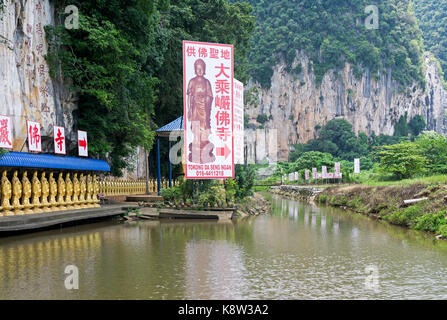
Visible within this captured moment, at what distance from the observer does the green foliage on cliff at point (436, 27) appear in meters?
88.9

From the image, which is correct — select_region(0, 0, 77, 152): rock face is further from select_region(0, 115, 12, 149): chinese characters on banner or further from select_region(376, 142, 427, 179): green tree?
select_region(376, 142, 427, 179): green tree

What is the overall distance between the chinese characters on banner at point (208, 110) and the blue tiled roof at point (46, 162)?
2.98 meters

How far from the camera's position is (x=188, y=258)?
779 centimetres

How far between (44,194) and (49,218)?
1.03 meters

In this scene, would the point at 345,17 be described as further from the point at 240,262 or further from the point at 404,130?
the point at 240,262

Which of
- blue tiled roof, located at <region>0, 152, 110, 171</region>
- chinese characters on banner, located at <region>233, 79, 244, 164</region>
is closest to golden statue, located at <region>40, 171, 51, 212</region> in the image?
blue tiled roof, located at <region>0, 152, 110, 171</region>

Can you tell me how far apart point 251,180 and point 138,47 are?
22.7 ft

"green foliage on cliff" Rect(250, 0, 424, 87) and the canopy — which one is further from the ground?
"green foliage on cliff" Rect(250, 0, 424, 87)

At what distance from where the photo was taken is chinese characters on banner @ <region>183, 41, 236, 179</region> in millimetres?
15273

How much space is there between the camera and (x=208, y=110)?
1538 centimetres

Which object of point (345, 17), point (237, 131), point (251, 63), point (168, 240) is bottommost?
point (168, 240)

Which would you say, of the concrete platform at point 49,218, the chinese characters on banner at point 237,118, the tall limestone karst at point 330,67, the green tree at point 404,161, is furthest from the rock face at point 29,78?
the tall limestone karst at point 330,67

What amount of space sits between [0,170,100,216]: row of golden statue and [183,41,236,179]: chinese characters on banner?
10.5 feet

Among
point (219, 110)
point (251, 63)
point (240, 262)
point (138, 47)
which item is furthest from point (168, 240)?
point (251, 63)
